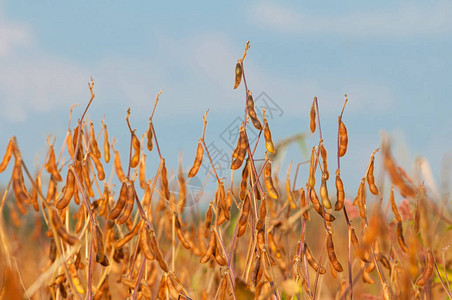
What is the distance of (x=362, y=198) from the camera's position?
2029mm

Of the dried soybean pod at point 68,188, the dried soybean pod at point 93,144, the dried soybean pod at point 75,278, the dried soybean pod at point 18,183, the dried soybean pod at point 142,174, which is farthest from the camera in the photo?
the dried soybean pod at point 142,174

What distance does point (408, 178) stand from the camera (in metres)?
2.16

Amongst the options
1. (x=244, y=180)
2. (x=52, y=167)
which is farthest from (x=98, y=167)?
(x=244, y=180)

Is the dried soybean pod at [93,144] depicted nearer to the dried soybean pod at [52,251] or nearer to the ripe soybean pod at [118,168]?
the ripe soybean pod at [118,168]

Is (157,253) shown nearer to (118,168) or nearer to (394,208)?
(118,168)

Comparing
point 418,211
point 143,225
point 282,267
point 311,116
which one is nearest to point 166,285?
point 143,225

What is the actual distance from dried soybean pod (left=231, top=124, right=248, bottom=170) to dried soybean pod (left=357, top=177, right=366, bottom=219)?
18.0 inches

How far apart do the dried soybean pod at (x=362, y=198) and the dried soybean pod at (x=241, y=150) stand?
46 centimetres

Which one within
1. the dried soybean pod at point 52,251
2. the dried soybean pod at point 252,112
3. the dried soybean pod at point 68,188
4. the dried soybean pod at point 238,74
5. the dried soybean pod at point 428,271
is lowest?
the dried soybean pod at point 428,271

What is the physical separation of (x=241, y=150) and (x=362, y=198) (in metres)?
0.48

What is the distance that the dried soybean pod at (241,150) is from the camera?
1.90 m

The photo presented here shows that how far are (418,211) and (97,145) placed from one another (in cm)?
125

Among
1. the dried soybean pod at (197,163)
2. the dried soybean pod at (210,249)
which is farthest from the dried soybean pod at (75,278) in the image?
the dried soybean pod at (197,163)

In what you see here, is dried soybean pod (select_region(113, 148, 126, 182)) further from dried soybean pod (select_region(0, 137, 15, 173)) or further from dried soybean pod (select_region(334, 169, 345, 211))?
dried soybean pod (select_region(334, 169, 345, 211))
